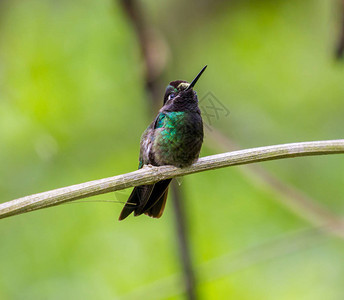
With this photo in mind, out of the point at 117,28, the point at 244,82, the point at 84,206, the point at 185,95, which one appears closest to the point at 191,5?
the point at 117,28

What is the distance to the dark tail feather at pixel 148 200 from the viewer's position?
3.07 metres

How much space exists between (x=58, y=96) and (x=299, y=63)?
3291 millimetres

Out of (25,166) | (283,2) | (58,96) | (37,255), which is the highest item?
(283,2)

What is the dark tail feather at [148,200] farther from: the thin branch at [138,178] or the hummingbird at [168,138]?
the thin branch at [138,178]

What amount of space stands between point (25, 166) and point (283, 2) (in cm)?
323

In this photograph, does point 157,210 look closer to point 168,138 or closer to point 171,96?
point 168,138

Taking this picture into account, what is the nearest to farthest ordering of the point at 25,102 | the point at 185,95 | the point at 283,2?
the point at 185,95, the point at 25,102, the point at 283,2

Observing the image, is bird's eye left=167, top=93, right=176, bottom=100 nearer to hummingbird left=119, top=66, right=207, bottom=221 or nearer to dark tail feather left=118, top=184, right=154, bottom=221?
hummingbird left=119, top=66, right=207, bottom=221

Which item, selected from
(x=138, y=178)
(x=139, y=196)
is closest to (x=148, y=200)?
(x=139, y=196)

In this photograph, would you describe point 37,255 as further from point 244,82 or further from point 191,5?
point 244,82

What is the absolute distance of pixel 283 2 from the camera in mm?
6094

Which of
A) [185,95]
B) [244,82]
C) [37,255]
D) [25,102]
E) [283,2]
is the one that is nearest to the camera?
[185,95]

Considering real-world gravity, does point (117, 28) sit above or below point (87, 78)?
above

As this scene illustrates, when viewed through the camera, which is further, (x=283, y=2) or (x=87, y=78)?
(x=283, y=2)
